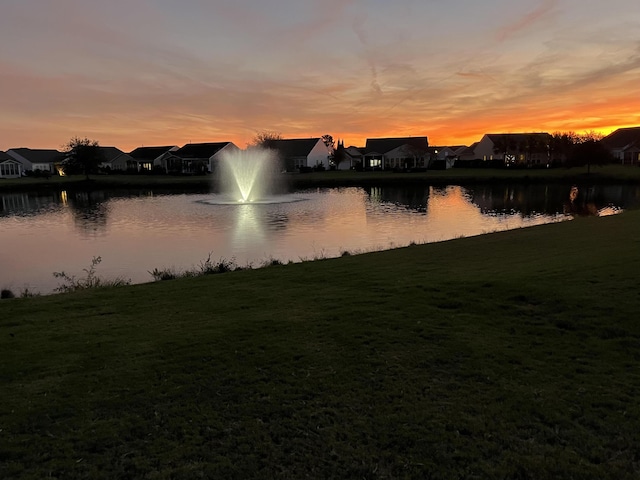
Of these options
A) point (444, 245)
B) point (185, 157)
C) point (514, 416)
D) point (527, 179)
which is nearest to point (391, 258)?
point (444, 245)

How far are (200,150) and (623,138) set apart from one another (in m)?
91.9

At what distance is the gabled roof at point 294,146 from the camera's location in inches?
4092

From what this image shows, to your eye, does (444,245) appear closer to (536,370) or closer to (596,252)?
(596,252)

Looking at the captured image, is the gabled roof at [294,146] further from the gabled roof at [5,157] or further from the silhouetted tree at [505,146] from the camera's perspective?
the gabled roof at [5,157]

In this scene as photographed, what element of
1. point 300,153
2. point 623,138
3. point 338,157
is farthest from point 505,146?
point 300,153

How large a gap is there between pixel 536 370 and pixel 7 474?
641 centimetres

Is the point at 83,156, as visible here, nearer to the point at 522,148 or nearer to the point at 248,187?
the point at 248,187

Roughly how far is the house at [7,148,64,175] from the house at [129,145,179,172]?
63.9 ft

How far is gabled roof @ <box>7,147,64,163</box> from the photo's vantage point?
372 feet

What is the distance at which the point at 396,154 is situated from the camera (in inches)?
4058

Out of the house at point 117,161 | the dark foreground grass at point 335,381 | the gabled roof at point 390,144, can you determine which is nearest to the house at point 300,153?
the gabled roof at point 390,144

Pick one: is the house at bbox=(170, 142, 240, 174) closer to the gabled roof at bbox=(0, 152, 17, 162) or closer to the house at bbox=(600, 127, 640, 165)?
the gabled roof at bbox=(0, 152, 17, 162)

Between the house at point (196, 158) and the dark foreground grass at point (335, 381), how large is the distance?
302 ft

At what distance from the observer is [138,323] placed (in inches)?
363
